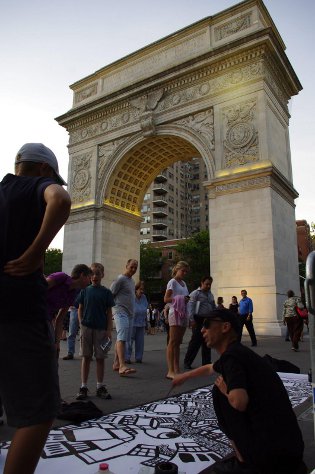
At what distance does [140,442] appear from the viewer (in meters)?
3.21

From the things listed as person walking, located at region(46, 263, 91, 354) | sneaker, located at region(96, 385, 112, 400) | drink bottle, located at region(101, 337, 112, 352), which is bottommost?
sneaker, located at region(96, 385, 112, 400)

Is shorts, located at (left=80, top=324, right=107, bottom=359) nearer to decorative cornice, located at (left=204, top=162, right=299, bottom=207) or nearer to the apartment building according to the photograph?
decorative cornice, located at (left=204, top=162, right=299, bottom=207)

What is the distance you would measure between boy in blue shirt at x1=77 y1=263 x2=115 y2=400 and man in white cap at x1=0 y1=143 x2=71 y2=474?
127 inches

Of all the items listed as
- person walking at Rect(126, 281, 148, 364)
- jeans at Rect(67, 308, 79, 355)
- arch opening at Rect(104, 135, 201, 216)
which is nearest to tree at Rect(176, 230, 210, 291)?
→ arch opening at Rect(104, 135, 201, 216)

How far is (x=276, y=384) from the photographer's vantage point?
225 centimetres

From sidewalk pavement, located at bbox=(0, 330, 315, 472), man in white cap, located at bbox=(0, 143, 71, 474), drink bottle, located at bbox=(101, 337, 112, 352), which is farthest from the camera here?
drink bottle, located at bbox=(101, 337, 112, 352)

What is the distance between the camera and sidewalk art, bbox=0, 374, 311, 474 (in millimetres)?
2762

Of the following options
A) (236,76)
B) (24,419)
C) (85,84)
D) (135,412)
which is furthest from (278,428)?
(85,84)

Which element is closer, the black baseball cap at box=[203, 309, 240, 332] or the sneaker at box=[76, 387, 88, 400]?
the black baseball cap at box=[203, 309, 240, 332]

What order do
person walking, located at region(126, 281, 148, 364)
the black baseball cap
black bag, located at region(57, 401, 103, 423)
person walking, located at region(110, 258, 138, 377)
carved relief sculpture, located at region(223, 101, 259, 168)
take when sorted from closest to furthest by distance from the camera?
the black baseball cap < black bag, located at region(57, 401, 103, 423) < person walking, located at region(110, 258, 138, 377) < person walking, located at region(126, 281, 148, 364) < carved relief sculpture, located at region(223, 101, 259, 168)

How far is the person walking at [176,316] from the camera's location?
6277mm

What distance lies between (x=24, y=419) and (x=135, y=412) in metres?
2.76

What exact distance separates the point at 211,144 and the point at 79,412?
54.9 feet

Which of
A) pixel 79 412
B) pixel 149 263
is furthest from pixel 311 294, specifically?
pixel 149 263
